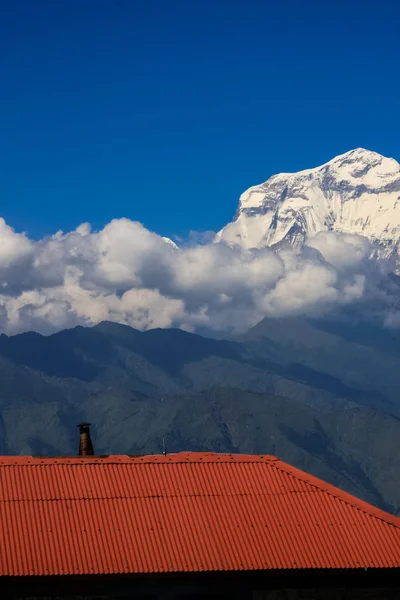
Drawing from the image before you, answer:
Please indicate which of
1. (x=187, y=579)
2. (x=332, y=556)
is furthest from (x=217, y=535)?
(x=332, y=556)

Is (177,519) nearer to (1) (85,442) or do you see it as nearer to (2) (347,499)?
(2) (347,499)

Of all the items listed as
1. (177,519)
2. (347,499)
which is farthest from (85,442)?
(347,499)

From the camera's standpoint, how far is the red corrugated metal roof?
32031 mm

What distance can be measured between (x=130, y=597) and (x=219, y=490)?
200 inches

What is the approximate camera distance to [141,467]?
36.3m

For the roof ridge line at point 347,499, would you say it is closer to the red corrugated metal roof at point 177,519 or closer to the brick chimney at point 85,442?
the red corrugated metal roof at point 177,519

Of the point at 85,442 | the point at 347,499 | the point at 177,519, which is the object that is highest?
the point at 85,442

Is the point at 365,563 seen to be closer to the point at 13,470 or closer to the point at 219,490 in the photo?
the point at 219,490

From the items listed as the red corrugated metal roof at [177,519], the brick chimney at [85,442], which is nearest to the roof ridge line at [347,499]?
the red corrugated metal roof at [177,519]

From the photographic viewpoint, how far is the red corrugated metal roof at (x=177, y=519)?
105 ft

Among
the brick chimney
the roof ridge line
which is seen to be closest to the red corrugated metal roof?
the roof ridge line

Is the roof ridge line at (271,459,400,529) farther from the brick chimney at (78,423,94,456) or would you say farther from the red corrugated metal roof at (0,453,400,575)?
the brick chimney at (78,423,94,456)

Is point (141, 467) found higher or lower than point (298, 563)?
higher

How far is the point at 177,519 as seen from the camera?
34.0 meters
